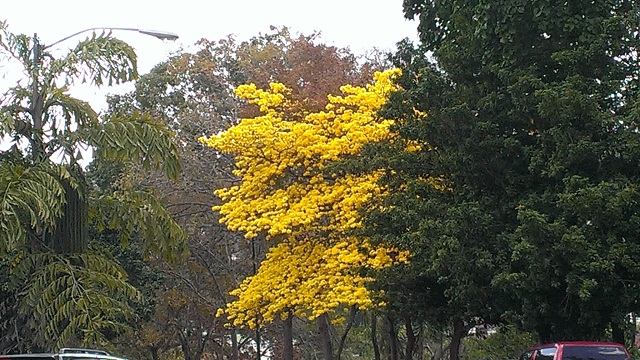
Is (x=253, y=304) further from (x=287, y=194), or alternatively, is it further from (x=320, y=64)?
(x=320, y=64)

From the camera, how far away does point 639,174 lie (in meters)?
16.1

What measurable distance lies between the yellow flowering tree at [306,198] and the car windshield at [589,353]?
9130 mm

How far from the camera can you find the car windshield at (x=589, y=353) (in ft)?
44.3

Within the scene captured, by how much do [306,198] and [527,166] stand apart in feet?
25.2

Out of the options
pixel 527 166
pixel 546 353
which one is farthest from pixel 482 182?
pixel 546 353

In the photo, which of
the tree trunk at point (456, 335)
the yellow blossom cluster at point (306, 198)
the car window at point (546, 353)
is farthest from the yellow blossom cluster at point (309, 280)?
the car window at point (546, 353)

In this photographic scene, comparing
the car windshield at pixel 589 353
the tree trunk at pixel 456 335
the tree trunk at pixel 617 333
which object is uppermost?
the tree trunk at pixel 456 335

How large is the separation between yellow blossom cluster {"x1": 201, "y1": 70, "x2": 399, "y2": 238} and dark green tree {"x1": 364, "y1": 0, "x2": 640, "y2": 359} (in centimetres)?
345

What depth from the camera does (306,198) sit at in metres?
23.9

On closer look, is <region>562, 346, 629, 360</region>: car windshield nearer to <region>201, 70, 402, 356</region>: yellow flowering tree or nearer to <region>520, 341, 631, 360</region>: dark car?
<region>520, 341, 631, 360</region>: dark car

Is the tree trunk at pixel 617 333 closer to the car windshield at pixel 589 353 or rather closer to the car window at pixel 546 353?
the car window at pixel 546 353

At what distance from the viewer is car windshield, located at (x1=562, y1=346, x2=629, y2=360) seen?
13.5 metres

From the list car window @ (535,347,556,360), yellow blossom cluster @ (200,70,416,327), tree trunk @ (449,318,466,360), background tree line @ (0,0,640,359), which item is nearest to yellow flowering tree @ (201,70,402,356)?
yellow blossom cluster @ (200,70,416,327)

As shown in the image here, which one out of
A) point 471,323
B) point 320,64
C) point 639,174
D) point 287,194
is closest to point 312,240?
point 287,194
